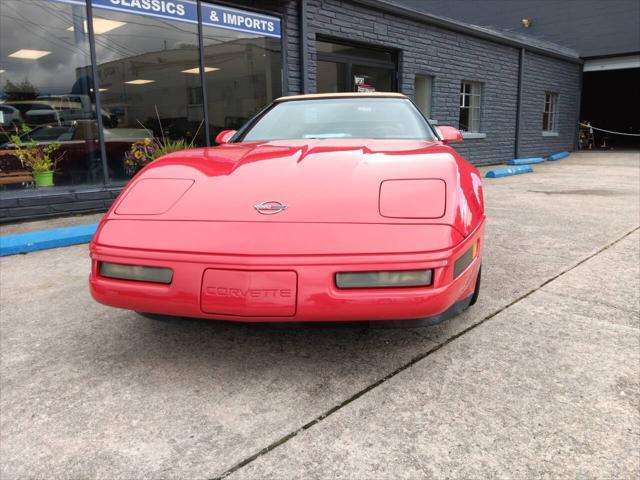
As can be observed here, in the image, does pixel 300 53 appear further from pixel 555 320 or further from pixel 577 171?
pixel 577 171

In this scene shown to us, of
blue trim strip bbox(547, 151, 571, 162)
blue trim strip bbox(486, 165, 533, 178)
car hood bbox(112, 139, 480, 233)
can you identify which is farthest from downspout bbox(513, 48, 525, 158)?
car hood bbox(112, 139, 480, 233)

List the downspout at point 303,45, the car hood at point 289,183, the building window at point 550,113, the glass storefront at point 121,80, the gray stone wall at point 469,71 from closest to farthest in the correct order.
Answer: the car hood at point 289,183, the glass storefront at point 121,80, the downspout at point 303,45, the gray stone wall at point 469,71, the building window at point 550,113

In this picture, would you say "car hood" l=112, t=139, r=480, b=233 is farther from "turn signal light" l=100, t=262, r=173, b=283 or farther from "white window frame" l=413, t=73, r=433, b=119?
"white window frame" l=413, t=73, r=433, b=119

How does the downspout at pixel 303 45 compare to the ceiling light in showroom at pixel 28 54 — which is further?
the ceiling light in showroom at pixel 28 54

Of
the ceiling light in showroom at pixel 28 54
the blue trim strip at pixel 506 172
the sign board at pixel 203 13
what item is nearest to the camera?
the sign board at pixel 203 13

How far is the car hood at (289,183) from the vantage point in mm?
1887

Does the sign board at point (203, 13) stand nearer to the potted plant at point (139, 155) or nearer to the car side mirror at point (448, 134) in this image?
the potted plant at point (139, 155)

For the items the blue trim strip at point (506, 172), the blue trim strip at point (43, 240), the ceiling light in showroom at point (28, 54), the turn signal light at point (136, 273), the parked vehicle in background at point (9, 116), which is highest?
the ceiling light in showroom at point (28, 54)

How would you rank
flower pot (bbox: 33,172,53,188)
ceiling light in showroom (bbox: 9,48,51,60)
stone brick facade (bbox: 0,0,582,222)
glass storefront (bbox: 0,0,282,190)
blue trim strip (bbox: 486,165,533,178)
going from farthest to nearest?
blue trim strip (bbox: 486,165,533,178), ceiling light in showroom (bbox: 9,48,51,60), glass storefront (bbox: 0,0,282,190), stone brick facade (bbox: 0,0,582,222), flower pot (bbox: 33,172,53,188)

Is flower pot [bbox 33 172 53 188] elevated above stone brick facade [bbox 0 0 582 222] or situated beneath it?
situated beneath

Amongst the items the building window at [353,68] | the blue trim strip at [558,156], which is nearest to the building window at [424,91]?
the building window at [353,68]

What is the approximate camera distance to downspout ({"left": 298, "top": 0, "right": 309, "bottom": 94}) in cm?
755

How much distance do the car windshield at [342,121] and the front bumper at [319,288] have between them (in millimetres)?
1361

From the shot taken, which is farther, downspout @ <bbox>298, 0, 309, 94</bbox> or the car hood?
downspout @ <bbox>298, 0, 309, 94</bbox>
